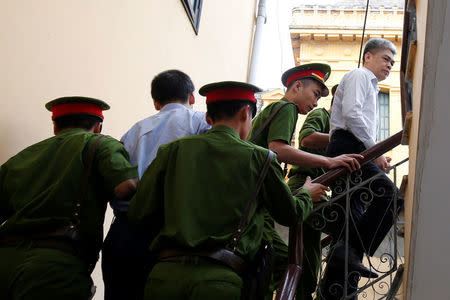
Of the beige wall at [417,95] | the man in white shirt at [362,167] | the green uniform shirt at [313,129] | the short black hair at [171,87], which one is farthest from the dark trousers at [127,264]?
the green uniform shirt at [313,129]

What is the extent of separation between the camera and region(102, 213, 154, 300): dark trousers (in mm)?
2975

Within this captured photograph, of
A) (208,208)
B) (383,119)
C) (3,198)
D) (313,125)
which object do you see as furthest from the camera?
(383,119)

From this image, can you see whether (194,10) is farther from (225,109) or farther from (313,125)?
(225,109)

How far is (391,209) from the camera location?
3.91m

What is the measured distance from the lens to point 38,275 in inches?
106

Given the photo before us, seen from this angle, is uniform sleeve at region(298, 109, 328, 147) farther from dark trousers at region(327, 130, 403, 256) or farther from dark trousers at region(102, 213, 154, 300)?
dark trousers at region(102, 213, 154, 300)

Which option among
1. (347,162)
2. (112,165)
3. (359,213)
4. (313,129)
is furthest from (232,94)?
(313,129)

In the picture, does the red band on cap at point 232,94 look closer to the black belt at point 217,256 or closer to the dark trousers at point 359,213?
the black belt at point 217,256

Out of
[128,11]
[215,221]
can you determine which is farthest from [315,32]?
[215,221]

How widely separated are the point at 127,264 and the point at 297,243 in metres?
1.12

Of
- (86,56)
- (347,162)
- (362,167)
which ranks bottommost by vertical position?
(362,167)

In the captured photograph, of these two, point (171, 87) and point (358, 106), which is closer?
point (171, 87)

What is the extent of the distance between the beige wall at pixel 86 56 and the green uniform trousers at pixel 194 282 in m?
1.48

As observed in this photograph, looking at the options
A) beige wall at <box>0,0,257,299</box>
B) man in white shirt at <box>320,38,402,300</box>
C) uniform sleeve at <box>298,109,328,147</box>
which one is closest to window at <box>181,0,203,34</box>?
beige wall at <box>0,0,257,299</box>
